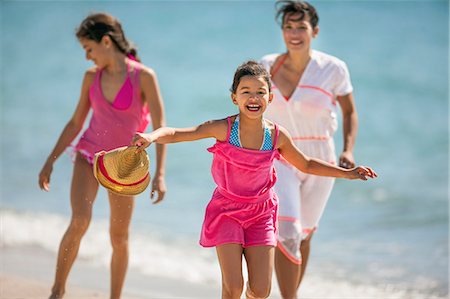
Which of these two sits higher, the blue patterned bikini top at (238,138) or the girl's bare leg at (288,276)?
the blue patterned bikini top at (238,138)

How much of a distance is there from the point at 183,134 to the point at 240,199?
0.48m

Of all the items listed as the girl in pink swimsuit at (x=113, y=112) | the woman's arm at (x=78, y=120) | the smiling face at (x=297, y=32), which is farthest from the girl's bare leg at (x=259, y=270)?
the woman's arm at (x=78, y=120)

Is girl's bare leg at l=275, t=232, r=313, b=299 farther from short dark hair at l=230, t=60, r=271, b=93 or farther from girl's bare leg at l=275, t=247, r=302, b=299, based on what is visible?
short dark hair at l=230, t=60, r=271, b=93

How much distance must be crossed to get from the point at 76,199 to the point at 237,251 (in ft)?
4.68

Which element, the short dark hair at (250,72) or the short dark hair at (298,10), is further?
the short dark hair at (298,10)

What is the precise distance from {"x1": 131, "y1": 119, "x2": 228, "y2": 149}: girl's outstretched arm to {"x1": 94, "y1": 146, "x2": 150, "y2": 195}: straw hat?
0.12 m

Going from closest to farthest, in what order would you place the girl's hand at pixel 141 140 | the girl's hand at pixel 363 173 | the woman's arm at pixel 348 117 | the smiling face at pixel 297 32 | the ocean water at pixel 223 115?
the girl's hand at pixel 141 140 < the girl's hand at pixel 363 173 < the smiling face at pixel 297 32 < the woman's arm at pixel 348 117 < the ocean water at pixel 223 115

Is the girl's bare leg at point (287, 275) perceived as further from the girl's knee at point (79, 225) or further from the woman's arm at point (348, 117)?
the girl's knee at point (79, 225)

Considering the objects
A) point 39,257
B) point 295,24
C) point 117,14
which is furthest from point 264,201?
point 117,14

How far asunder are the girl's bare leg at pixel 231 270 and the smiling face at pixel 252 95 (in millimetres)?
735

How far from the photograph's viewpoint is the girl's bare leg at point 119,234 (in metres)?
5.56

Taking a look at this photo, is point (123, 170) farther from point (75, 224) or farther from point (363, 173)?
point (363, 173)

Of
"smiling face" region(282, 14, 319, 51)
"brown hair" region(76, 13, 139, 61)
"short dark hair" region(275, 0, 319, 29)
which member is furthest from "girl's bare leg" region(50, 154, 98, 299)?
"short dark hair" region(275, 0, 319, 29)

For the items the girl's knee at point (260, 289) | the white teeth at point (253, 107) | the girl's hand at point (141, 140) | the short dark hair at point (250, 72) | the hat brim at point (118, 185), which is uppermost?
the short dark hair at point (250, 72)
